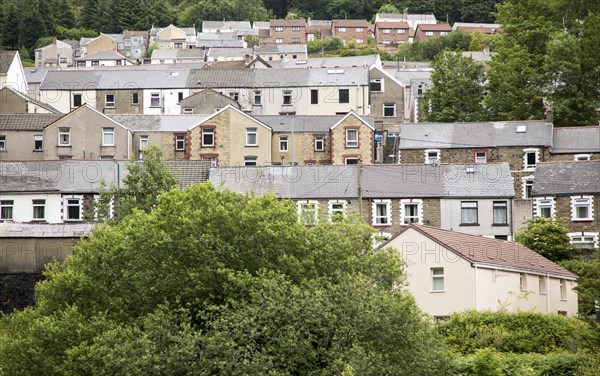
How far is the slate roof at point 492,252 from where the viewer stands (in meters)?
55.9

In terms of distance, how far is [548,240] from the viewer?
67125mm

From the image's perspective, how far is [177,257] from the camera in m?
44.9

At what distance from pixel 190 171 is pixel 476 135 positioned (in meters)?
18.6

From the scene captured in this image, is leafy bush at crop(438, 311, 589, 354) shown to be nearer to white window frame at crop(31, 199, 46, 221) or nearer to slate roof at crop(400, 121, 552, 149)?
white window frame at crop(31, 199, 46, 221)

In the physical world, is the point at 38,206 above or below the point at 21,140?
below

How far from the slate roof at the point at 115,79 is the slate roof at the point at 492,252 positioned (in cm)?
4846

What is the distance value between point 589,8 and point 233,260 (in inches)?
2610

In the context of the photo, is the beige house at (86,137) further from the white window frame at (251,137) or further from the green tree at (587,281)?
the green tree at (587,281)

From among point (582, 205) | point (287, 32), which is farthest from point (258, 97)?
point (287, 32)

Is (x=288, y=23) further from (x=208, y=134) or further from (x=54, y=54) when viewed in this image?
(x=208, y=134)

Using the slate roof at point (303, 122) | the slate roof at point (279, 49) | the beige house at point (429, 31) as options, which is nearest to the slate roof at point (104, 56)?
the slate roof at point (279, 49)

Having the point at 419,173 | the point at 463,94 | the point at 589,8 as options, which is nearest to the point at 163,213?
the point at 419,173

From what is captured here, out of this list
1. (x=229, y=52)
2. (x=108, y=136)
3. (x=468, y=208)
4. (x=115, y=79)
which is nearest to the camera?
(x=468, y=208)

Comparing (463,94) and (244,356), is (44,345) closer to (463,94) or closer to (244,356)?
(244,356)
